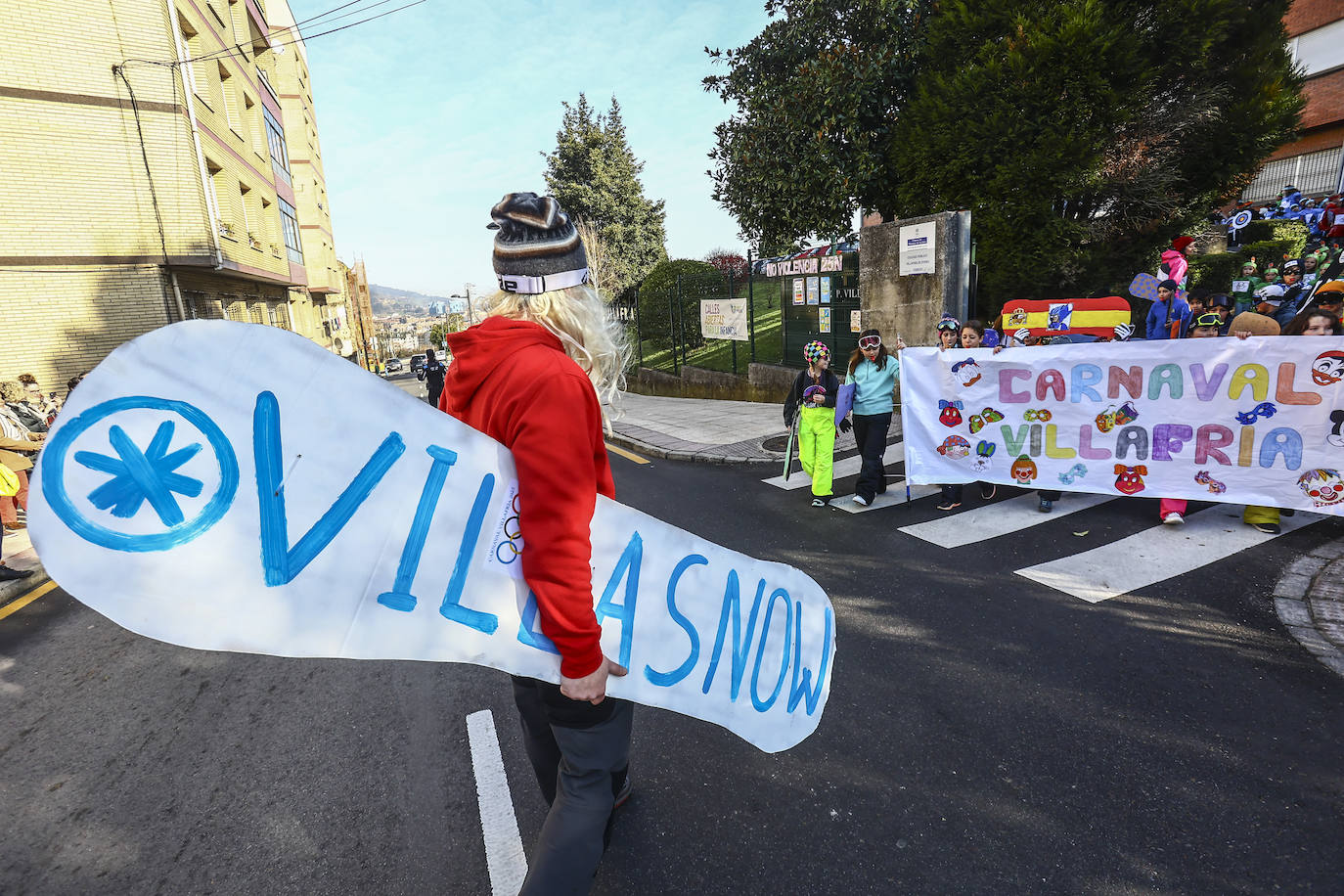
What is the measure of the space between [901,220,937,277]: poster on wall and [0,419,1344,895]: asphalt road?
667 cm

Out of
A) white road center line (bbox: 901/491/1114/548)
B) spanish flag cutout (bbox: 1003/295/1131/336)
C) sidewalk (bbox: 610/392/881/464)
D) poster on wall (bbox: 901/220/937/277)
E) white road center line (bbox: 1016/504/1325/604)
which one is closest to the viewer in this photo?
white road center line (bbox: 1016/504/1325/604)

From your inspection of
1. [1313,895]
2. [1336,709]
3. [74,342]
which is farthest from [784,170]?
[74,342]

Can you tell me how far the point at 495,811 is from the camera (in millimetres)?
2619

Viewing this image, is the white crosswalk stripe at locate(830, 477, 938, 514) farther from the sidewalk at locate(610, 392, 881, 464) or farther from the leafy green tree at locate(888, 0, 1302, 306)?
the leafy green tree at locate(888, 0, 1302, 306)

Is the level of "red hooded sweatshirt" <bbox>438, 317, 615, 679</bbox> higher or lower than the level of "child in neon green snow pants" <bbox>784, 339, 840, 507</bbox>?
higher

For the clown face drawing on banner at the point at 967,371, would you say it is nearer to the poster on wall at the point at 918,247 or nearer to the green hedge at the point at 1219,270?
the poster on wall at the point at 918,247

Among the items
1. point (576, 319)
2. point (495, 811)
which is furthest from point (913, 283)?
point (495, 811)

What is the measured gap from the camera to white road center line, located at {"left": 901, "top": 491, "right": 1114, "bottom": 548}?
534 cm

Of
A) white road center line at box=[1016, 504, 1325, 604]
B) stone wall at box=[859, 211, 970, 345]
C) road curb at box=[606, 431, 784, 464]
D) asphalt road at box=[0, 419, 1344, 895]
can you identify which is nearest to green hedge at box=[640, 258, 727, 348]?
stone wall at box=[859, 211, 970, 345]

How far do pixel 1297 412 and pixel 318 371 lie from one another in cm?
649

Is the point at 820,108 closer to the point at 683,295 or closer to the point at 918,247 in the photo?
the point at 918,247

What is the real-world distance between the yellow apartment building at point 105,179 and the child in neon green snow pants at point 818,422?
35.7 feet

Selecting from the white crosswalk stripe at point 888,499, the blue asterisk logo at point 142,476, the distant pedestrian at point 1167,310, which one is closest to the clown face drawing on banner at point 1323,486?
the white crosswalk stripe at point 888,499

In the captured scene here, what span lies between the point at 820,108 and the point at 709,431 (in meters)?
5.87
